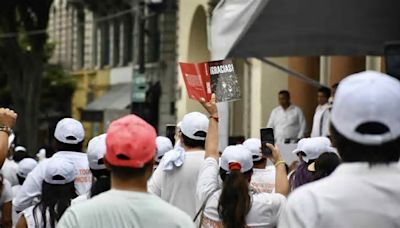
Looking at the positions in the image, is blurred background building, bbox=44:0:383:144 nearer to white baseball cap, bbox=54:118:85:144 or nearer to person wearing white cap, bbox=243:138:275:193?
person wearing white cap, bbox=243:138:275:193

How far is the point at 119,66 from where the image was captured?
46438 mm

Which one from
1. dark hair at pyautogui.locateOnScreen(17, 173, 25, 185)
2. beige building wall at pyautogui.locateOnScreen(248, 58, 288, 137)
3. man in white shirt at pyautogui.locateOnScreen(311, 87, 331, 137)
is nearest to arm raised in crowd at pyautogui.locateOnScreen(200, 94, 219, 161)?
dark hair at pyautogui.locateOnScreen(17, 173, 25, 185)

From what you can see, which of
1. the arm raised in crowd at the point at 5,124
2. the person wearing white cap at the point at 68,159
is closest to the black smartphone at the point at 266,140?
the person wearing white cap at the point at 68,159

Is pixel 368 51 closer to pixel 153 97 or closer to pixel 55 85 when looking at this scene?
pixel 153 97

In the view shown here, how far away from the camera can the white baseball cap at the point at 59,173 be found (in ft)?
25.5

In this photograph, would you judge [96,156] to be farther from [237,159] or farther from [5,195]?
[5,195]

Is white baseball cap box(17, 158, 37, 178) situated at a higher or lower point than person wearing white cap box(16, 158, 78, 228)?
lower

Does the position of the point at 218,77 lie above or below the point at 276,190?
above

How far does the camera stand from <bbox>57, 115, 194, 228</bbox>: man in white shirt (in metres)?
4.71

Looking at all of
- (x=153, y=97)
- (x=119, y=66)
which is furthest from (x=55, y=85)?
(x=153, y=97)

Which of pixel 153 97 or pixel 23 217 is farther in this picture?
pixel 153 97

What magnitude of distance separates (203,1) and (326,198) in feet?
96.1

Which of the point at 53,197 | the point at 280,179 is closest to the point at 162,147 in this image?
the point at 53,197

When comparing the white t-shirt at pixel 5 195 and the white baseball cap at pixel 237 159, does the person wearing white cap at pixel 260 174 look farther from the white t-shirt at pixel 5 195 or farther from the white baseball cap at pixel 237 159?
the white t-shirt at pixel 5 195
